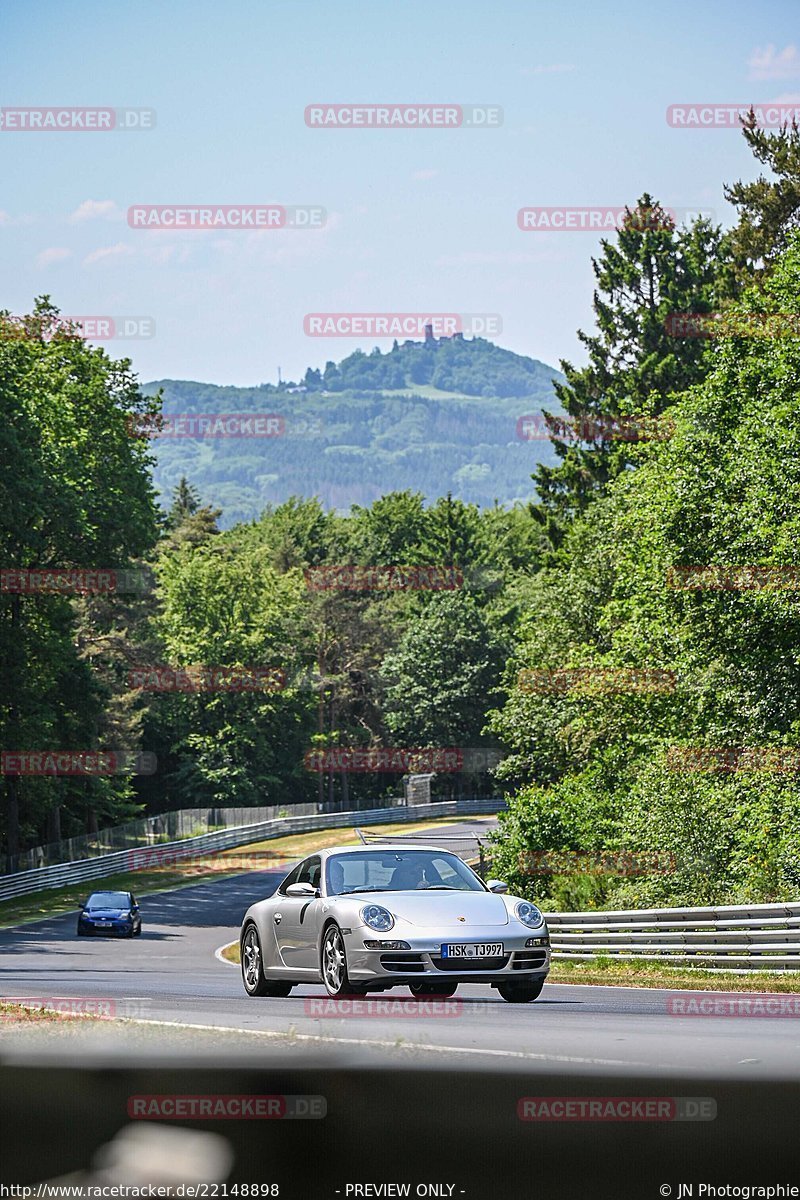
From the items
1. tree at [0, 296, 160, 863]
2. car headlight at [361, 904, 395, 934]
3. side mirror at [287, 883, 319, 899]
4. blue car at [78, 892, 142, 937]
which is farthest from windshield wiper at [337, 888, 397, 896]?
tree at [0, 296, 160, 863]

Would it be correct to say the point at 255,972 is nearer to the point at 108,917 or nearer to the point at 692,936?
the point at 692,936

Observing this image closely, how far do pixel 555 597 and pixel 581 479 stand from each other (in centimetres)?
1535

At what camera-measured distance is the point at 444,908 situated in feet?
40.8

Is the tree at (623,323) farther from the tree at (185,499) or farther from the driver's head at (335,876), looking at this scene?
the tree at (185,499)

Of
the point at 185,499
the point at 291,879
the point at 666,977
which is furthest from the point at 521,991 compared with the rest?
the point at 185,499

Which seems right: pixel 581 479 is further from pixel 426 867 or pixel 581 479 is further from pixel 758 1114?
pixel 758 1114

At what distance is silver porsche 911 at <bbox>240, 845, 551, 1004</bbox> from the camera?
474 inches

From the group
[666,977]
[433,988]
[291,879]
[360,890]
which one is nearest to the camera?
[433,988]

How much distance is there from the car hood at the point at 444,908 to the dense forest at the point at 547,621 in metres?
14.2

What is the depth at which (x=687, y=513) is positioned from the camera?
109 ft

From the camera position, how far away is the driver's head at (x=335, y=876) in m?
13.2

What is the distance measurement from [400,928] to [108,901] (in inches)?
1292

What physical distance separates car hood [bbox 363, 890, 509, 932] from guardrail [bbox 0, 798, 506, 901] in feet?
146

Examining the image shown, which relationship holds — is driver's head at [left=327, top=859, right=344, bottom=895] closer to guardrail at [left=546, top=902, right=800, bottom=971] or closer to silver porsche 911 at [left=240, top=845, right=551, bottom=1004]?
silver porsche 911 at [left=240, top=845, right=551, bottom=1004]
